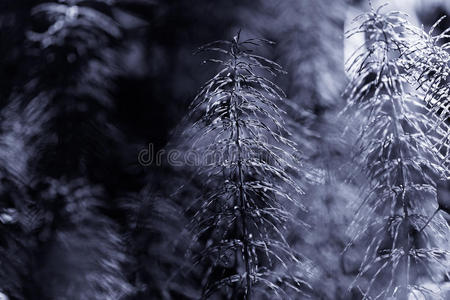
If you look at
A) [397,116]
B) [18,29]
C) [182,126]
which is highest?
[18,29]

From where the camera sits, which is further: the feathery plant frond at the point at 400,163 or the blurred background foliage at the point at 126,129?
the blurred background foliage at the point at 126,129

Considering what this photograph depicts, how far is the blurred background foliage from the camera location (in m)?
3.14

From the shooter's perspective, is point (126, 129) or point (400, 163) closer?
point (400, 163)

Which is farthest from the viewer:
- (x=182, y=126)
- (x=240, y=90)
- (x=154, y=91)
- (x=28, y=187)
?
(x=154, y=91)

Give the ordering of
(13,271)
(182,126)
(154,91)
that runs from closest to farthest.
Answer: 1. (13,271)
2. (182,126)
3. (154,91)

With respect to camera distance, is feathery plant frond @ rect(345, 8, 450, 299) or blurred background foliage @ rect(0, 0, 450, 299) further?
blurred background foliage @ rect(0, 0, 450, 299)

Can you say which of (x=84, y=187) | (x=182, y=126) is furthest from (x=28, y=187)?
(x=182, y=126)

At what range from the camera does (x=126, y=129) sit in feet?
12.1

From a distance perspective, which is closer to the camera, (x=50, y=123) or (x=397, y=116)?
(x=397, y=116)

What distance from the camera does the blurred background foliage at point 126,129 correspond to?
3143mm

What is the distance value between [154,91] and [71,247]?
141cm

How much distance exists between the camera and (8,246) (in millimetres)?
3041

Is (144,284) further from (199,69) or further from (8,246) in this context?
(199,69)

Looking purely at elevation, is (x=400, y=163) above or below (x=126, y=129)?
below
